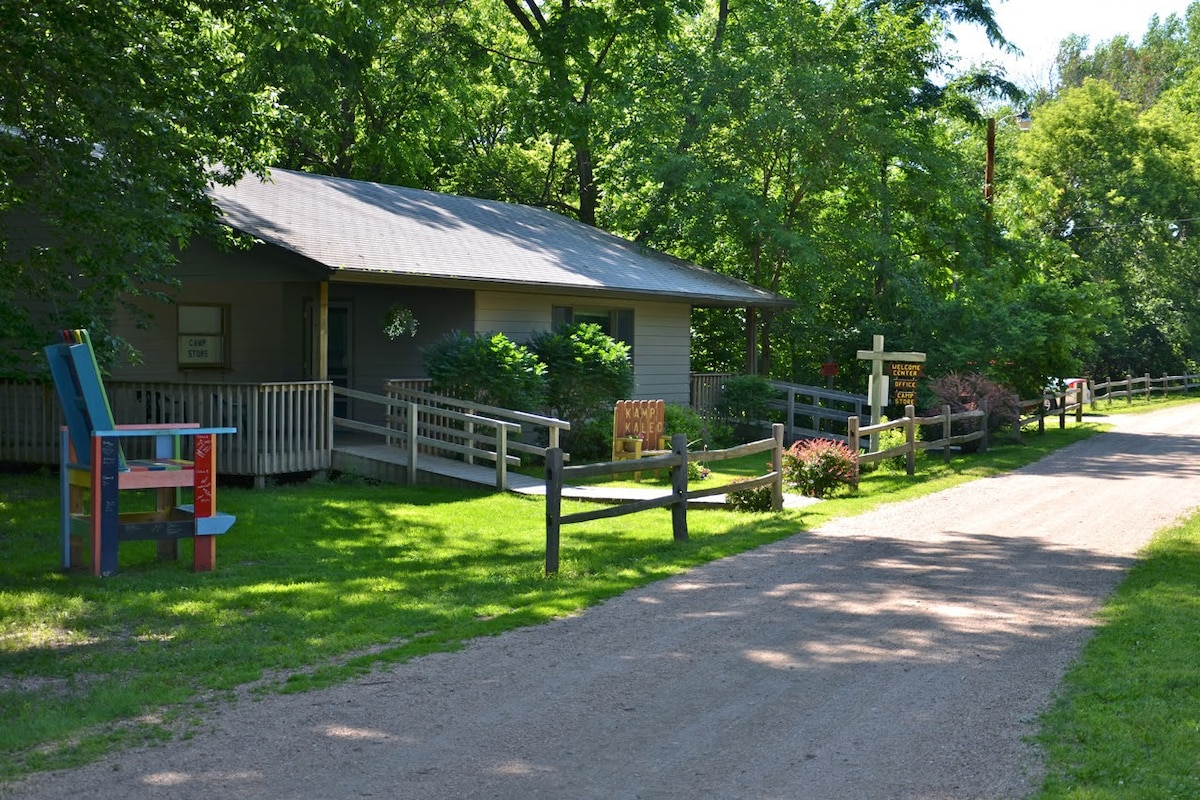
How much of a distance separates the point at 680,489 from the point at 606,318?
11.5 m

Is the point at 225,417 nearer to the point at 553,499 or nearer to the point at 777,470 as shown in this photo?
the point at 777,470

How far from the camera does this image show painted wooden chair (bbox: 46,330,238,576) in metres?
10.2

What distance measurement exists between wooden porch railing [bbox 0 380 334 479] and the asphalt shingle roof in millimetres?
2137

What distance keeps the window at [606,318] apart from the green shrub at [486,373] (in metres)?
3.65

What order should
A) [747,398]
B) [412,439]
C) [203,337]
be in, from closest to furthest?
[412,439], [203,337], [747,398]

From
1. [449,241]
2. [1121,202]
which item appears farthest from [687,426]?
[1121,202]

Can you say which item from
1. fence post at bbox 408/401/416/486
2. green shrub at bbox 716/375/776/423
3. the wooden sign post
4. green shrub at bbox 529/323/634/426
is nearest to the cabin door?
green shrub at bbox 529/323/634/426

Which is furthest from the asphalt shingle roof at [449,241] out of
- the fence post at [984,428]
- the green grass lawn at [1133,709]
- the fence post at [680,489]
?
the green grass lawn at [1133,709]

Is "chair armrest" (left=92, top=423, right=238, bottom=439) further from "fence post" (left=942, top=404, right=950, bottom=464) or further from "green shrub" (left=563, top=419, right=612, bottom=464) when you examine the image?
"fence post" (left=942, top=404, right=950, bottom=464)

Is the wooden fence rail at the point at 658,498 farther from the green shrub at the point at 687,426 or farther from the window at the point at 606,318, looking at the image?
the window at the point at 606,318

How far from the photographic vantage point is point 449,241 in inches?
851

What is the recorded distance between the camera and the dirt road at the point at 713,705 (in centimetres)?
555

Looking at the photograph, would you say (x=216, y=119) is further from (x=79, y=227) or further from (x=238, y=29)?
(x=238, y=29)

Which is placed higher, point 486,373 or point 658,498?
point 486,373
